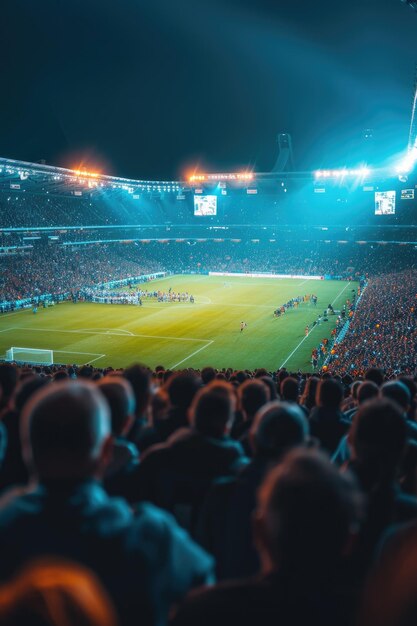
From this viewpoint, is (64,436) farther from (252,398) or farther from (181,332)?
(181,332)

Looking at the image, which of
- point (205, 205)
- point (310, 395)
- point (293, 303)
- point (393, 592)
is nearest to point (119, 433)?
point (393, 592)

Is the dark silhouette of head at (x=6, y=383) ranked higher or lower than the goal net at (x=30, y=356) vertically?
higher

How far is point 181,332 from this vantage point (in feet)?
148

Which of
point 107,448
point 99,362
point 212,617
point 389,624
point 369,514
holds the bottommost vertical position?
point 99,362

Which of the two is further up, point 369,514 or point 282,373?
point 369,514

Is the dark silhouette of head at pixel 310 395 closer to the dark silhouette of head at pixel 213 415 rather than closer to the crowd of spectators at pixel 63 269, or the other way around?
the dark silhouette of head at pixel 213 415

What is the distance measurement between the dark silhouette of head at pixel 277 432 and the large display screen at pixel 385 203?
3444 inches

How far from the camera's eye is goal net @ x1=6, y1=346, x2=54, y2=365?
116 ft

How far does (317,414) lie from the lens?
7.19 metres

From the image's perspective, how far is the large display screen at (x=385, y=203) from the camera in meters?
85.6

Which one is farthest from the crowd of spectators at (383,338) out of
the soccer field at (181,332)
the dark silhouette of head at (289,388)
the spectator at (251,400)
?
the spectator at (251,400)

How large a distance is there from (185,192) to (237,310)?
210ft

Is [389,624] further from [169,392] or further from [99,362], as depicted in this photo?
[99,362]

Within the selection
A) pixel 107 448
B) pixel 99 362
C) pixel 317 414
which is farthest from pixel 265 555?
pixel 99 362
